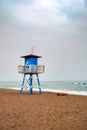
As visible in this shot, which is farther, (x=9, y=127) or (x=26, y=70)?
(x=26, y=70)

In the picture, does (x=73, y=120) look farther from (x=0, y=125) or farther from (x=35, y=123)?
(x=0, y=125)

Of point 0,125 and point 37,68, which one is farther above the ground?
point 37,68

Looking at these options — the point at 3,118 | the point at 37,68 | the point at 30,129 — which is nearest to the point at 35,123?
the point at 30,129

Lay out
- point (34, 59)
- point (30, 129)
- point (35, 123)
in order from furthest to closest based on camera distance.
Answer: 1. point (34, 59)
2. point (35, 123)
3. point (30, 129)

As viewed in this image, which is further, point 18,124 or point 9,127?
point 18,124

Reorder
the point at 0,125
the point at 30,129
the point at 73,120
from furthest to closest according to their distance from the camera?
the point at 73,120, the point at 0,125, the point at 30,129

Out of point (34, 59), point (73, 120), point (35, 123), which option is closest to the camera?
point (35, 123)

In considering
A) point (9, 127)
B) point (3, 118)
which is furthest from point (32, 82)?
point (9, 127)

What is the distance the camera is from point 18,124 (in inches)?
367

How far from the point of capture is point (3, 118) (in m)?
10.5

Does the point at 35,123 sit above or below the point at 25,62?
below

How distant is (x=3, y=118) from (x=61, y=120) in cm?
275

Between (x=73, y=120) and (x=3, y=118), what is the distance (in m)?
3.31

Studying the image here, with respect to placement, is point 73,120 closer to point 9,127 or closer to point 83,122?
point 83,122
